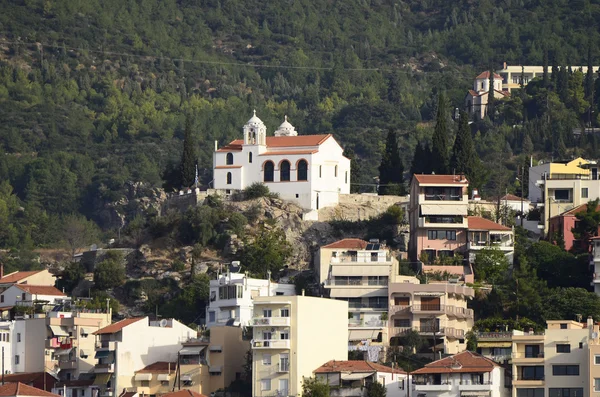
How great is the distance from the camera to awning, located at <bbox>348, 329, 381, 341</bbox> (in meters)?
98.1

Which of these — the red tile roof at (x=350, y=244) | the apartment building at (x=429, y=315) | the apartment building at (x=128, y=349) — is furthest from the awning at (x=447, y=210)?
the apartment building at (x=128, y=349)

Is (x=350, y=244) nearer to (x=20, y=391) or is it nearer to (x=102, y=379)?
(x=102, y=379)

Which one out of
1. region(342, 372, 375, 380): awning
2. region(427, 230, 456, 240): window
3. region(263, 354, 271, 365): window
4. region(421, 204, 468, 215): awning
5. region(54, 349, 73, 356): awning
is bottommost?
region(342, 372, 375, 380): awning

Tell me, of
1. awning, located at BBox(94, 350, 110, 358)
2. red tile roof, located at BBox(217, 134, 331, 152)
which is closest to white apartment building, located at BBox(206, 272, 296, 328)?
awning, located at BBox(94, 350, 110, 358)

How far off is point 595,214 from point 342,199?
16.3 meters

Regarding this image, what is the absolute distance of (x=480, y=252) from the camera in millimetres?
107312

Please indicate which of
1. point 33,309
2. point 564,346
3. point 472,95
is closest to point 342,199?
point 33,309

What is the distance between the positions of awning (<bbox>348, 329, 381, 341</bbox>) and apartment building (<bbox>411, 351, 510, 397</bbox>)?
10.4 meters

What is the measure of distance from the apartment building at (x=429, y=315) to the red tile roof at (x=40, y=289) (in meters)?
20.1

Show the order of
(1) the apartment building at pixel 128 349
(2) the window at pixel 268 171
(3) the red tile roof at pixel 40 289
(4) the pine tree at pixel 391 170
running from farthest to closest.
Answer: (4) the pine tree at pixel 391 170 → (2) the window at pixel 268 171 → (3) the red tile roof at pixel 40 289 → (1) the apartment building at pixel 128 349

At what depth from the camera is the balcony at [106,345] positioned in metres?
92.9

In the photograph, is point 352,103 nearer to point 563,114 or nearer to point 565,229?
point 563,114

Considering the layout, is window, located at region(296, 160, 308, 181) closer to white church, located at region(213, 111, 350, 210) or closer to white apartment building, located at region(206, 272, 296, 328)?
white church, located at region(213, 111, 350, 210)

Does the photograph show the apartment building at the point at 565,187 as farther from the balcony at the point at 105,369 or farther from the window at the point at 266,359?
the balcony at the point at 105,369
